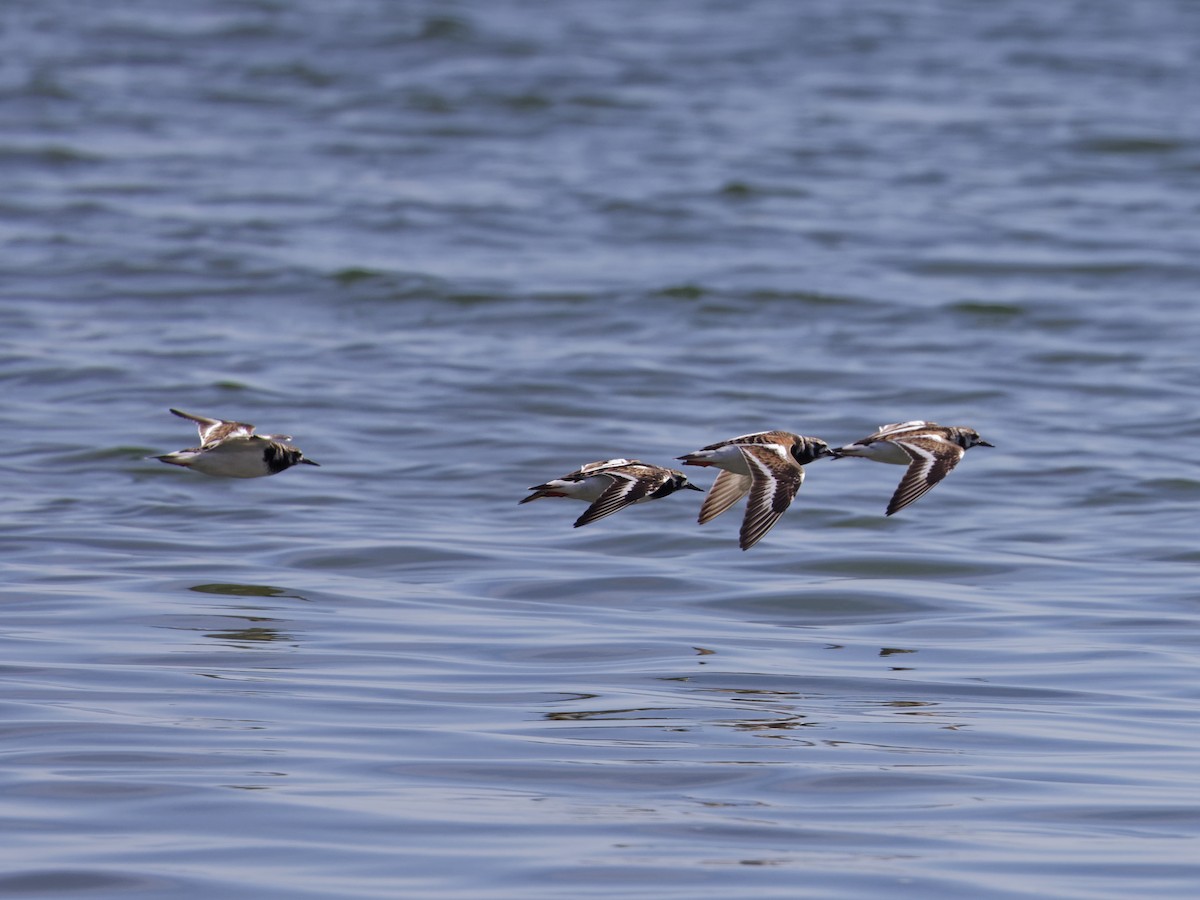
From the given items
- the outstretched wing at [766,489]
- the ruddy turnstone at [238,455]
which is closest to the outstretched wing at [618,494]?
the outstretched wing at [766,489]

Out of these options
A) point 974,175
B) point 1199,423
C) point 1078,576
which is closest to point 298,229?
point 974,175

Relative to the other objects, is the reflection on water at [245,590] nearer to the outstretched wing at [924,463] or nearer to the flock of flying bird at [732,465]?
the flock of flying bird at [732,465]

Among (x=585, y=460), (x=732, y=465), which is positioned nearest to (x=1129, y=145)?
(x=585, y=460)

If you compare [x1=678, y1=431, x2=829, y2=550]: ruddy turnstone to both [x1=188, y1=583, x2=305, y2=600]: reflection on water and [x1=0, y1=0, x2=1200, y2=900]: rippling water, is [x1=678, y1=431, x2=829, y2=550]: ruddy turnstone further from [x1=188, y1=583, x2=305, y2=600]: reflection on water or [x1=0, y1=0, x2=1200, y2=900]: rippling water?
[x1=188, y1=583, x2=305, y2=600]: reflection on water

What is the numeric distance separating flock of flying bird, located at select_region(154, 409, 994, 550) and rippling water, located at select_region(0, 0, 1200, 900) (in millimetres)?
795

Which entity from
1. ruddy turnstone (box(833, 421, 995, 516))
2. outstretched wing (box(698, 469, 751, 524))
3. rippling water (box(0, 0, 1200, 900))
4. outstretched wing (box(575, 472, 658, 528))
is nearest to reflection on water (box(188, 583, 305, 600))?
rippling water (box(0, 0, 1200, 900))

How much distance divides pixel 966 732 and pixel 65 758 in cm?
390

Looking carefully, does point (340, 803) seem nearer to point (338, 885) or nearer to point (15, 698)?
point (338, 885)

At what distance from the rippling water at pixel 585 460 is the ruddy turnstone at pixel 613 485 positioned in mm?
856

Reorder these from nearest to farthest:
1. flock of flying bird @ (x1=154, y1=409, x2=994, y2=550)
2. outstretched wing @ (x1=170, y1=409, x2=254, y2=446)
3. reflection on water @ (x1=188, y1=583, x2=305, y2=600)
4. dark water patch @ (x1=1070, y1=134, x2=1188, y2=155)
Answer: flock of flying bird @ (x1=154, y1=409, x2=994, y2=550) → outstretched wing @ (x1=170, y1=409, x2=254, y2=446) → reflection on water @ (x1=188, y1=583, x2=305, y2=600) → dark water patch @ (x1=1070, y1=134, x2=1188, y2=155)

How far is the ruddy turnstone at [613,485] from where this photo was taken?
31.9ft

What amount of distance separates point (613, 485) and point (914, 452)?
6.24ft

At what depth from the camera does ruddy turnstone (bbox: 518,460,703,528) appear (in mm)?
9734

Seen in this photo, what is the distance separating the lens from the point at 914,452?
1084 centimetres
